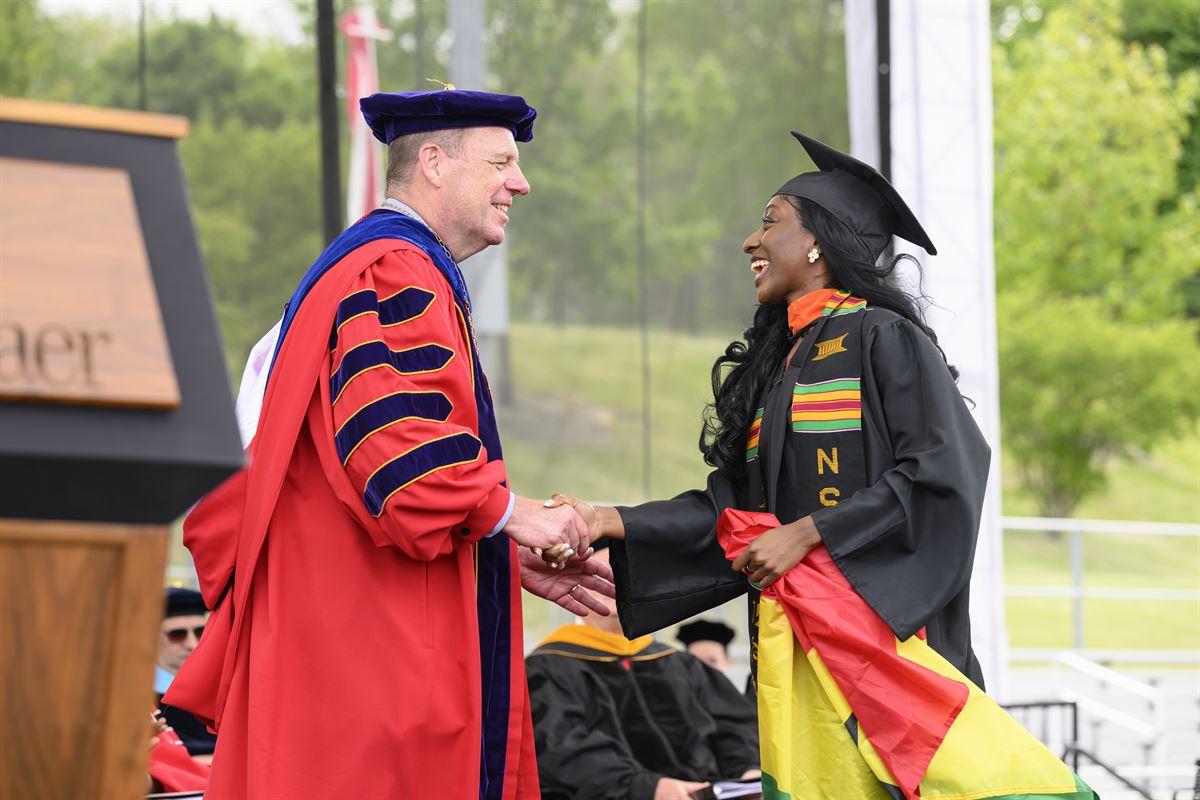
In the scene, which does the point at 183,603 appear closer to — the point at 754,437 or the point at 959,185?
the point at 754,437

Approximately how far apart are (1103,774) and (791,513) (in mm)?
5372

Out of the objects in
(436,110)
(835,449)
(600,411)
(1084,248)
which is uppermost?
(1084,248)

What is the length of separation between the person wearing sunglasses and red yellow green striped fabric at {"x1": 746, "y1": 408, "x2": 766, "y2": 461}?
8.58 ft

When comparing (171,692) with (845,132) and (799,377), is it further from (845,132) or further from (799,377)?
(845,132)

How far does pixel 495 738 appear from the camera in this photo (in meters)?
2.96

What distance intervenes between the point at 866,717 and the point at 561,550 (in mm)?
760

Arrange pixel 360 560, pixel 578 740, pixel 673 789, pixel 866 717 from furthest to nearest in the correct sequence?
pixel 578 740
pixel 673 789
pixel 866 717
pixel 360 560

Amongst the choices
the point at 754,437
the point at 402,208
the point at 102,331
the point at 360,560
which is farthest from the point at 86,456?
the point at 754,437

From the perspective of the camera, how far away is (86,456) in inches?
60.8

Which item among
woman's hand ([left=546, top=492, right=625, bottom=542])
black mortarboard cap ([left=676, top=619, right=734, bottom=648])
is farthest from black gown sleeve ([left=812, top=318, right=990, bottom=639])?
black mortarboard cap ([left=676, top=619, right=734, bottom=648])

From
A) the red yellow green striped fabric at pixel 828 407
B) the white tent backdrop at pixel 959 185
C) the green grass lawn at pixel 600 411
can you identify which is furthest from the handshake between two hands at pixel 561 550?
the green grass lawn at pixel 600 411

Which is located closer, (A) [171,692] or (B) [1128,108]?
(A) [171,692]

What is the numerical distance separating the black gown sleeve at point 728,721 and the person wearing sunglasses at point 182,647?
72.1 inches

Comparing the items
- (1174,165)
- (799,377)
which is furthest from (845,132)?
(1174,165)
